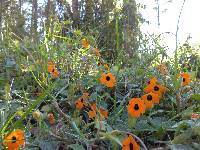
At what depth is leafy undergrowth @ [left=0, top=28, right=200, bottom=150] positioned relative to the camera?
119cm

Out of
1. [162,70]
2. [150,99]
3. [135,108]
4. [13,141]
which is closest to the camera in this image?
[13,141]

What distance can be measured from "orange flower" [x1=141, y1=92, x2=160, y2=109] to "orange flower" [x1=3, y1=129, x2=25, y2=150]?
518 millimetres

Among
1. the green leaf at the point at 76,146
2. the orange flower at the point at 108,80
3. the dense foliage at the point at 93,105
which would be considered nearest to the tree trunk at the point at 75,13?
the dense foliage at the point at 93,105

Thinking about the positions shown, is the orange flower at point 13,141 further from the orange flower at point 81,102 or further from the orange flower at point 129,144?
the orange flower at point 81,102

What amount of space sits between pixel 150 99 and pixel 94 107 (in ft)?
0.68

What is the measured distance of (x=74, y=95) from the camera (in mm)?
1679

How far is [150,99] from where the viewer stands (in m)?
1.49

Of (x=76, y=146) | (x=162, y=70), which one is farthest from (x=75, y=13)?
(x=76, y=146)

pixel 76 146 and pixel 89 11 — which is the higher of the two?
pixel 89 11

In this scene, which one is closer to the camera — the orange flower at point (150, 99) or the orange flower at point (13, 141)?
the orange flower at point (13, 141)

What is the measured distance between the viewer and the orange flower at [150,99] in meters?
1.46

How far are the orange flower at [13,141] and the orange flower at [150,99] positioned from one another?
518 millimetres

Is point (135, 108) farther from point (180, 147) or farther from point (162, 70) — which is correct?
point (162, 70)

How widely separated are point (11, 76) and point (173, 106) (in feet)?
3.08
